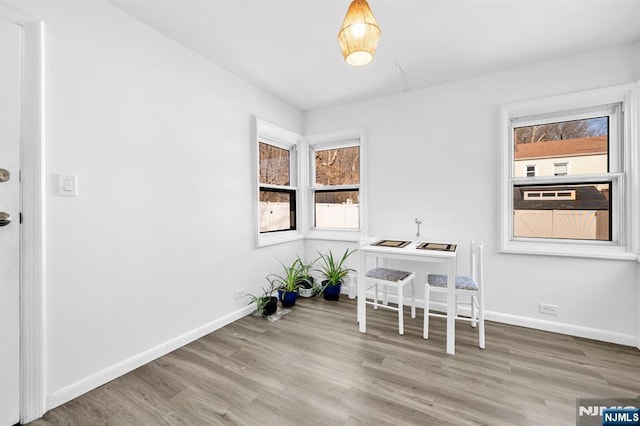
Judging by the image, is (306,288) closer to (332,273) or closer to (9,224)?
(332,273)

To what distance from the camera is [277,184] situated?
3.63m

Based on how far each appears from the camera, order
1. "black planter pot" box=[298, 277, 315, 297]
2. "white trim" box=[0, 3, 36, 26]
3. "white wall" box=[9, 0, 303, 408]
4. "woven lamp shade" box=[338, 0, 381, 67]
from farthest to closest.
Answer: "black planter pot" box=[298, 277, 315, 297], "white wall" box=[9, 0, 303, 408], "white trim" box=[0, 3, 36, 26], "woven lamp shade" box=[338, 0, 381, 67]

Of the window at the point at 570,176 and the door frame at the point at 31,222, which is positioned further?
the window at the point at 570,176

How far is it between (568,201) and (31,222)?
4.08 meters

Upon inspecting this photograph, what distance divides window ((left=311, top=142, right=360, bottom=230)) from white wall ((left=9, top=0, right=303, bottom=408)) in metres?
1.44

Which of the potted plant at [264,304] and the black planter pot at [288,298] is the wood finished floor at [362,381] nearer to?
the potted plant at [264,304]

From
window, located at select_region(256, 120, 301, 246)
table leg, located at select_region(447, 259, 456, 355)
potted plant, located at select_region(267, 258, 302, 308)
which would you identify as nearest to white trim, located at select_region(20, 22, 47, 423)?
window, located at select_region(256, 120, 301, 246)

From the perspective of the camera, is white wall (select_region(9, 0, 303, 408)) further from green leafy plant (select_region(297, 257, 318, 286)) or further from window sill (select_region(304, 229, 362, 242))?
window sill (select_region(304, 229, 362, 242))

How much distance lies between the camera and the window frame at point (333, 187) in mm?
3443

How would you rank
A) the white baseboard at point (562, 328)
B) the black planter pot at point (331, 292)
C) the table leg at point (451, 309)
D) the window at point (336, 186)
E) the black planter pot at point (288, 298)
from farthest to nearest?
the window at point (336, 186) < the black planter pot at point (331, 292) < the black planter pot at point (288, 298) < the white baseboard at point (562, 328) < the table leg at point (451, 309)

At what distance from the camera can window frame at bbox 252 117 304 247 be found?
3.03 metres

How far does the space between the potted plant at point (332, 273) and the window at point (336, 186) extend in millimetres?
459

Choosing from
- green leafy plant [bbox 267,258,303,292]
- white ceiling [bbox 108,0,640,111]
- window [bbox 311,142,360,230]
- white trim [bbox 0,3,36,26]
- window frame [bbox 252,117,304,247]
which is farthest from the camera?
window [bbox 311,142,360,230]

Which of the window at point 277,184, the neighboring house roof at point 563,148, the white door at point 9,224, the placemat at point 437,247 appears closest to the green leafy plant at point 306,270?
the window at point 277,184
